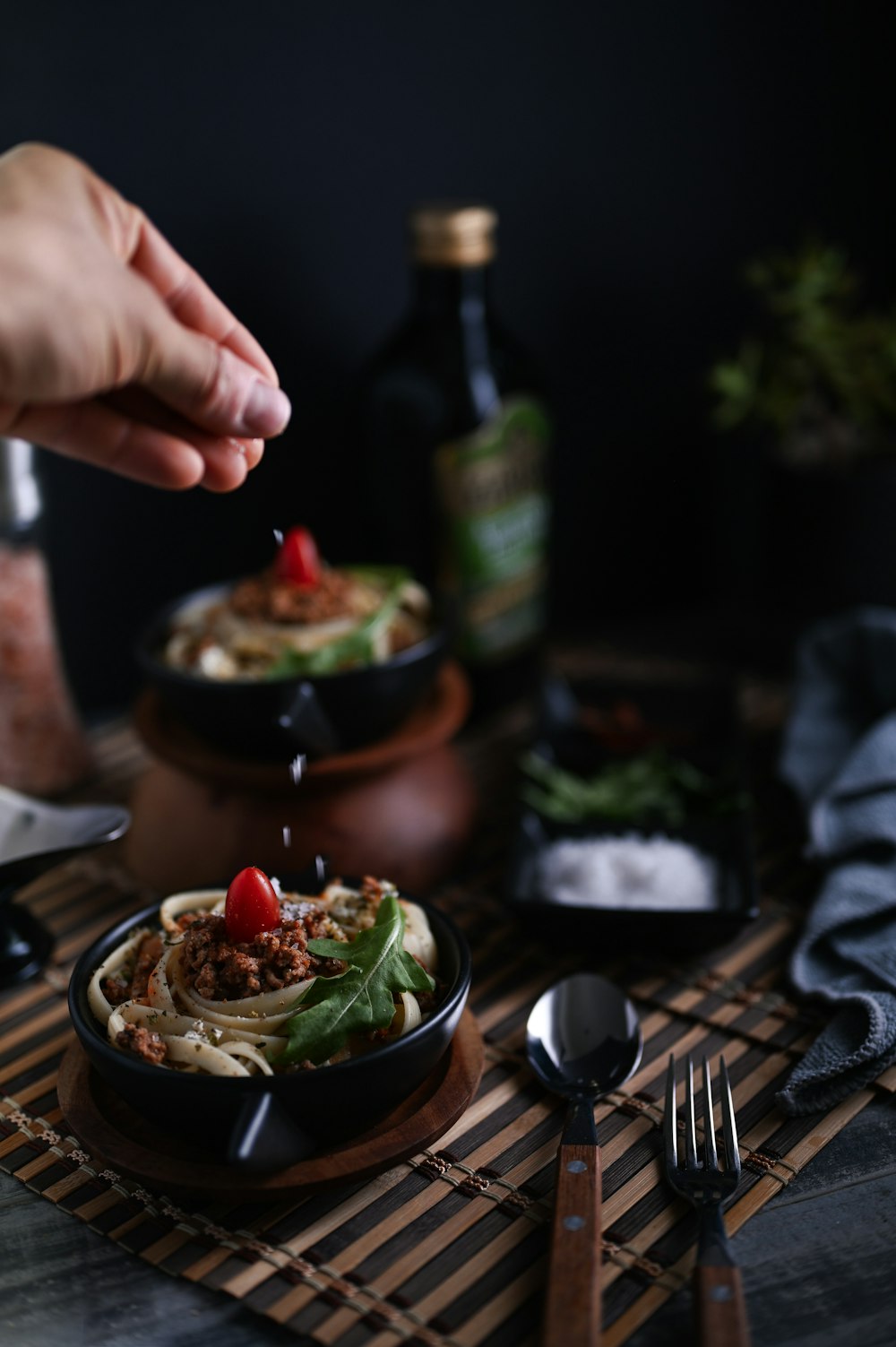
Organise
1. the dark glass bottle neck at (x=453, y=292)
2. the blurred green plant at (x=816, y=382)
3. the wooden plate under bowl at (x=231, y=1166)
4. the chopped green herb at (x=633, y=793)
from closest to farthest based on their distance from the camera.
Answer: the wooden plate under bowl at (x=231, y=1166) → the chopped green herb at (x=633, y=793) → the dark glass bottle neck at (x=453, y=292) → the blurred green plant at (x=816, y=382)

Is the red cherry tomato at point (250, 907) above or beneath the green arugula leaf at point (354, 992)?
above

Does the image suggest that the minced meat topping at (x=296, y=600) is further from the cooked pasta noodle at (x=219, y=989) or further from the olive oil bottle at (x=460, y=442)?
the cooked pasta noodle at (x=219, y=989)

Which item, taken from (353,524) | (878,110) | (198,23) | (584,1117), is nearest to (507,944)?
(584,1117)

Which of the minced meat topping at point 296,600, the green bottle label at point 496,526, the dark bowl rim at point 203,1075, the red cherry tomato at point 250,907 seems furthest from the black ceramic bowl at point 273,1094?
the green bottle label at point 496,526

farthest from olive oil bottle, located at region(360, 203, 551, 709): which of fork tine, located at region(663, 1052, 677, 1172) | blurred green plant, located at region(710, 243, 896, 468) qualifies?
fork tine, located at region(663, 1052, 677, 1172)

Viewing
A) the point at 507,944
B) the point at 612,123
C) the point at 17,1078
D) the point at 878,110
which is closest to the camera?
the point at 17,1078

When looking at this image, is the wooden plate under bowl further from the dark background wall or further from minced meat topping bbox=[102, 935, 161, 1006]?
the dark background wall

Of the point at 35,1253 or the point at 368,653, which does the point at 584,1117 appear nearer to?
the point at 35,1253

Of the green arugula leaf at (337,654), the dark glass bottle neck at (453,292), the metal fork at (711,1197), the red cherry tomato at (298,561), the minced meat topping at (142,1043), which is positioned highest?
the dark glass bottle neck at (453,292)
